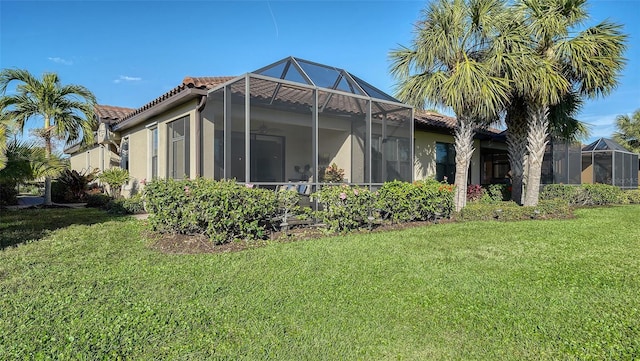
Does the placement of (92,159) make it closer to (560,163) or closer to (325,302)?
(325,302)

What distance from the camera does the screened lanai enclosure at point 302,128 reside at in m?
7.37

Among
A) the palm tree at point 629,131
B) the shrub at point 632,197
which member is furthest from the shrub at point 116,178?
the palm tree at point 629,131

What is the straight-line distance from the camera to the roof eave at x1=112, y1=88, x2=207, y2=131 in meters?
8.35

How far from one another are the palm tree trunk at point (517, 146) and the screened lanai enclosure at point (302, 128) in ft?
15.9

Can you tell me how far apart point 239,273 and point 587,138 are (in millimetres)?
15007

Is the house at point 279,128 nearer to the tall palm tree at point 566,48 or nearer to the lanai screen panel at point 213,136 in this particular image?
the lanai screen panel at point 213,136

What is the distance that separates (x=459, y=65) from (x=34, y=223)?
11510mm

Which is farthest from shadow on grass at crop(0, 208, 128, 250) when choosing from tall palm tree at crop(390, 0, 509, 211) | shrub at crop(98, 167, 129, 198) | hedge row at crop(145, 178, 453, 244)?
tall palm tree at crop(390, 0, 509, 211)

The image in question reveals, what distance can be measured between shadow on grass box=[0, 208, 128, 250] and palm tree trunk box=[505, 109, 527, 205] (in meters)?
12.7

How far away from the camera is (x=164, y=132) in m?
10.9

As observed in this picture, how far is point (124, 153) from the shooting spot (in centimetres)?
1462

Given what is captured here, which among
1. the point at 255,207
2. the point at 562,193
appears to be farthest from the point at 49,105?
the point at 562,193

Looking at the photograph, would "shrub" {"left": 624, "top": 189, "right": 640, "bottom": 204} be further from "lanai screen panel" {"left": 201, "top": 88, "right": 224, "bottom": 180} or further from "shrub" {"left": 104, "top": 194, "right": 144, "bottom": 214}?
"shrub" {"left": 104, "top": 194, "right": 144, "bottom": 214}

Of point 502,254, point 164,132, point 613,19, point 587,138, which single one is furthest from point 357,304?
point 587,138
